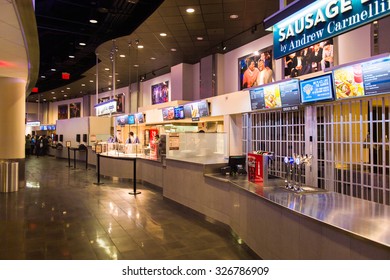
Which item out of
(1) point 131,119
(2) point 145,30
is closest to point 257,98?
(2) point 145,30

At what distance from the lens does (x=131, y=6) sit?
7586 mm

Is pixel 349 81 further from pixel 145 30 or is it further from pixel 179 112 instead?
pixel 179 112

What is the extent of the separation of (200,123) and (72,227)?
674cm

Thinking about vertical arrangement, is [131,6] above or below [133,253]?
above

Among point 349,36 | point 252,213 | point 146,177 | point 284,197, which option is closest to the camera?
point 284,197

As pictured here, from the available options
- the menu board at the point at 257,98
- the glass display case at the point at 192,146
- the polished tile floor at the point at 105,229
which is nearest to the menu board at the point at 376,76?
the menu board at the point at 257,98

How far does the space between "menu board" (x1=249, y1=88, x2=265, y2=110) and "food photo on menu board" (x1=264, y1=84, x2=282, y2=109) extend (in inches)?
5.1

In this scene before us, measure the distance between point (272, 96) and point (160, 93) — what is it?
7685 mm

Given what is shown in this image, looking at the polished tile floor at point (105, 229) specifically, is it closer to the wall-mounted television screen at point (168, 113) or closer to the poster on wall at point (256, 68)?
the wall-mounted television screen at point (168, 113)

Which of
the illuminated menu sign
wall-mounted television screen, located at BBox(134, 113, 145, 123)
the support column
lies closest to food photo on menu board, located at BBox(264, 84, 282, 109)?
the illuminated menu sign

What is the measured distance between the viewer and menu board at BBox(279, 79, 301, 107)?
5758 mm

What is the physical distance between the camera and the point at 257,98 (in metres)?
6.82
